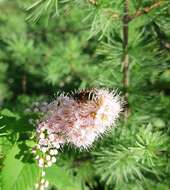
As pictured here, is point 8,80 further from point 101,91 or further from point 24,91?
point 101,91

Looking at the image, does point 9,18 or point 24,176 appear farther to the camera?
point 9,18

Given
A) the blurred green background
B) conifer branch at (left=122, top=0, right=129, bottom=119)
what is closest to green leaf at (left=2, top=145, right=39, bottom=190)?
the blurred green background

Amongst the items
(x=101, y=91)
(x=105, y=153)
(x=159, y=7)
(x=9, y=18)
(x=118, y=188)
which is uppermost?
(x=9, y=18)

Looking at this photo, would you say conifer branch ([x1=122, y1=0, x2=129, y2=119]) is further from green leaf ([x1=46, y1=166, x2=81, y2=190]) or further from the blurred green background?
green leaf ([x1=46, y1=166, x2=81, y2=190])

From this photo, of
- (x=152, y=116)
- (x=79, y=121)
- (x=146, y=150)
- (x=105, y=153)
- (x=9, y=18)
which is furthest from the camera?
(x=9, y=18)

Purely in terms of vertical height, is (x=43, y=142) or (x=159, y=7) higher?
(x=159, y=7)

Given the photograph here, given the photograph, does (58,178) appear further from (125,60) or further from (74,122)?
(125,60)

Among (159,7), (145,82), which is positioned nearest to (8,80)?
(145,82)
